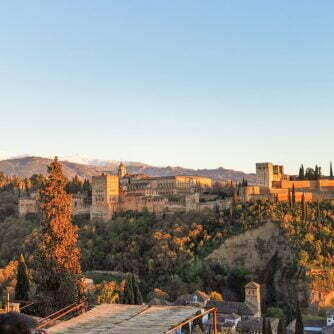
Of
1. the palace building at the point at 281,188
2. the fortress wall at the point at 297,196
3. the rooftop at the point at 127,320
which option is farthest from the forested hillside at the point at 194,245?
the rooftop at the point at 127,320

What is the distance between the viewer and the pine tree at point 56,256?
18.1m

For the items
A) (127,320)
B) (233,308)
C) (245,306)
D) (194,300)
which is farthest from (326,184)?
(127,320)

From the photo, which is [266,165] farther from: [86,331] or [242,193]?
[86,331]

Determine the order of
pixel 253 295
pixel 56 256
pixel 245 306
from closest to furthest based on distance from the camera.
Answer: pixel 56 256 < pixel 245 306 < pixel 253 295

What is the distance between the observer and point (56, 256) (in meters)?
18.4

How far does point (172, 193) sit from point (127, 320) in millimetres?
52657

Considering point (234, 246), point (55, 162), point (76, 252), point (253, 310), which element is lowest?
point (253, 310)

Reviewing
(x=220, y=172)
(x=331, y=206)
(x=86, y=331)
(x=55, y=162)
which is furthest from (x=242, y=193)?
(x=220, y=172)

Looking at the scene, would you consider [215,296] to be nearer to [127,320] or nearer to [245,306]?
[245,306]

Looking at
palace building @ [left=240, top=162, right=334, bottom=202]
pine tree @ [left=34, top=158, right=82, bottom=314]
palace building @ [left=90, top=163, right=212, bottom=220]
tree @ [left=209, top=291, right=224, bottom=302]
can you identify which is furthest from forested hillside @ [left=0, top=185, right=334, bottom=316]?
pine tree @ [left=34, top=158, right=82, bottom=314]

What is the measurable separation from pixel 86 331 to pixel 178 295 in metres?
36.2

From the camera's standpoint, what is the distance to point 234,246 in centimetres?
4997

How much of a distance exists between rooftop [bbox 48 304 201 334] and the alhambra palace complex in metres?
44.2

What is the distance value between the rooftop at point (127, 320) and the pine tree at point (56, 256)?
331 inches
